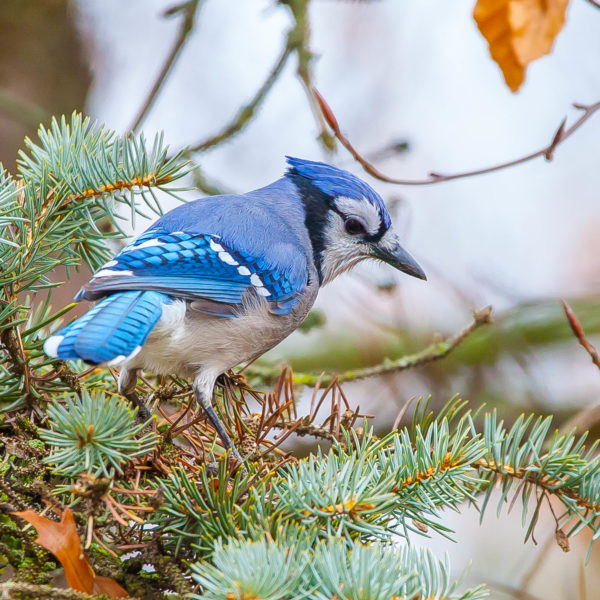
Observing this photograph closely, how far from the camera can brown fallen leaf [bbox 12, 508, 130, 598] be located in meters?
0.59

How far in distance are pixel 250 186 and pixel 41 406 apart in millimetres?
1738

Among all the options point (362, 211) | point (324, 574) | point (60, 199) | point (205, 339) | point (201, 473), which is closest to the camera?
point (324, 574)

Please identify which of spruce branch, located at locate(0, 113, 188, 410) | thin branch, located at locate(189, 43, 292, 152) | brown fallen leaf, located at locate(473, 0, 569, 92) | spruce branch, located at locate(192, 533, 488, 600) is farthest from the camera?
thin branch, located at locate(189, 43, 292, 152)

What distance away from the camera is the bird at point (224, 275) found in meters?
0.86

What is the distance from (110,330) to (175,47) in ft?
3.01

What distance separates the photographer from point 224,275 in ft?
3.69

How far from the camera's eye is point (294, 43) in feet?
4.73

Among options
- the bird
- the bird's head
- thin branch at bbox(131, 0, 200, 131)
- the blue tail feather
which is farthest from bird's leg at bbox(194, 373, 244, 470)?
thin branch at bbox(131, 0, 200, 131)

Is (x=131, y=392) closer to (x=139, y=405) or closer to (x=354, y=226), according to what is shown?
(x=139, y=405)

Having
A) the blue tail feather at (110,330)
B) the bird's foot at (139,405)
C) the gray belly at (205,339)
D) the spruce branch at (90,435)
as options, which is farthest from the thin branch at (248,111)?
the spruce branch at (90,435)

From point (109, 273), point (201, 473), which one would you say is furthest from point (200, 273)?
point (201, 473)

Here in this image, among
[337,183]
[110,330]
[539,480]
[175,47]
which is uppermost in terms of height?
[175,47]

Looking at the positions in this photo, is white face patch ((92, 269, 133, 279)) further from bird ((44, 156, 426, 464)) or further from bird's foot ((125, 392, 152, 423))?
bird's foot ((125, 392, 152, 423))

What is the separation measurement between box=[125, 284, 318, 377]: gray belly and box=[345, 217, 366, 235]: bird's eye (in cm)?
24
